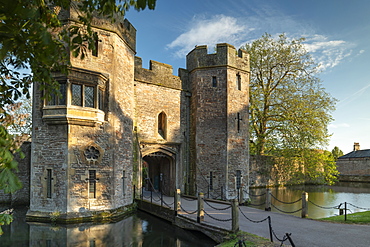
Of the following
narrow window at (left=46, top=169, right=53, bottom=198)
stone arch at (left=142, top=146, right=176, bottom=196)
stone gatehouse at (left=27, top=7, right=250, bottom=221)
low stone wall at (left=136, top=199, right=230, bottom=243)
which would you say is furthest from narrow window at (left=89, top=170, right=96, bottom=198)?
stone arch at (left=142, top=146, right=176, bottom=196)

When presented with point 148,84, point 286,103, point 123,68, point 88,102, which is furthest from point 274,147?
point 88,102

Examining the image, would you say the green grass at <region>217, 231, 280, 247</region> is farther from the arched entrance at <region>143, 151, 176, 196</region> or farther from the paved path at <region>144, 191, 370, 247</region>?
the arched entrance at <region>143, 151, 176, 196</region>

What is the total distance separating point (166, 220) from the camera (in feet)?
38.5

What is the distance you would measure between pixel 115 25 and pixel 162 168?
31.4 ft

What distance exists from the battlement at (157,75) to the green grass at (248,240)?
9995 millimetres

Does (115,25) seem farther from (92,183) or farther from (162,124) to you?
(92,183)

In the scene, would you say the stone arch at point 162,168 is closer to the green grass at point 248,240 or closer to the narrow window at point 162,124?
the narrow window at point 162,124

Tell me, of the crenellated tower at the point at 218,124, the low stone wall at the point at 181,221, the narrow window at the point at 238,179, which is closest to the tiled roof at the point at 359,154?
the crenellated tower at the point at 218,124

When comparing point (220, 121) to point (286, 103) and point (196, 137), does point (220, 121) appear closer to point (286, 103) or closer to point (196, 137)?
point (196, 137)

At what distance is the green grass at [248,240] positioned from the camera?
682cm

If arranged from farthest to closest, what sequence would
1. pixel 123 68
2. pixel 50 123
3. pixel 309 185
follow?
pixel 309 185 → pixel 123 68 → pixel 50 123

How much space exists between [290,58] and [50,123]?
1913cm

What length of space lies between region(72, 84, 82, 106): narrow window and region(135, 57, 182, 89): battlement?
13.2 ft

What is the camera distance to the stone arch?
15703 millimetres
